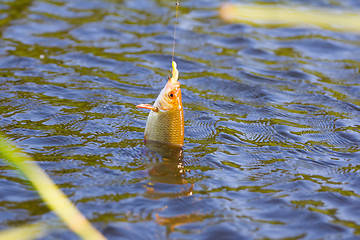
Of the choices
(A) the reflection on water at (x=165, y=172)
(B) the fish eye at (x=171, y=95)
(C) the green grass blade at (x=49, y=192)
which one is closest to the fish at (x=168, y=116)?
(B) the fish eye at (x=171, y=95)

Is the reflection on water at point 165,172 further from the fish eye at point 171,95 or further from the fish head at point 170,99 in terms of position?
the fish eye at point 171,95

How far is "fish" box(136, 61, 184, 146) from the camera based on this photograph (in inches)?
194

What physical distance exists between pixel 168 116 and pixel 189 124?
1190 millimetres

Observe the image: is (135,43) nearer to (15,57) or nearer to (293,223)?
(15,57)

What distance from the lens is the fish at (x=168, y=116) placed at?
492cm

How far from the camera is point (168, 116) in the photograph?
493 centimetres

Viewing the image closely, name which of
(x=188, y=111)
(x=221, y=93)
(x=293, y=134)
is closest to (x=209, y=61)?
(x=221, y=93)

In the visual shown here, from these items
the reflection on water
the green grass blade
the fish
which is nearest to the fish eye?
the fish

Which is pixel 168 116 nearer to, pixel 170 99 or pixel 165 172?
pixel 170 99

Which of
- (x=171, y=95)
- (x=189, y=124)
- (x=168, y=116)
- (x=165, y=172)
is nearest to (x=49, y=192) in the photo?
(x=165, y=172)

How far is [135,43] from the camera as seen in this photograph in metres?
9.15

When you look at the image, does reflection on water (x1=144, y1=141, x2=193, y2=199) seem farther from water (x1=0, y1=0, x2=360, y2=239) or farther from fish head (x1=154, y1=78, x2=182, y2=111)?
fish head (x1=154, y1=78, x2=182, y2=111)

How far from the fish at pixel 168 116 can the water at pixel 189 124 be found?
201 millimetres

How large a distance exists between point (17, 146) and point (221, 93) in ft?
10.5
